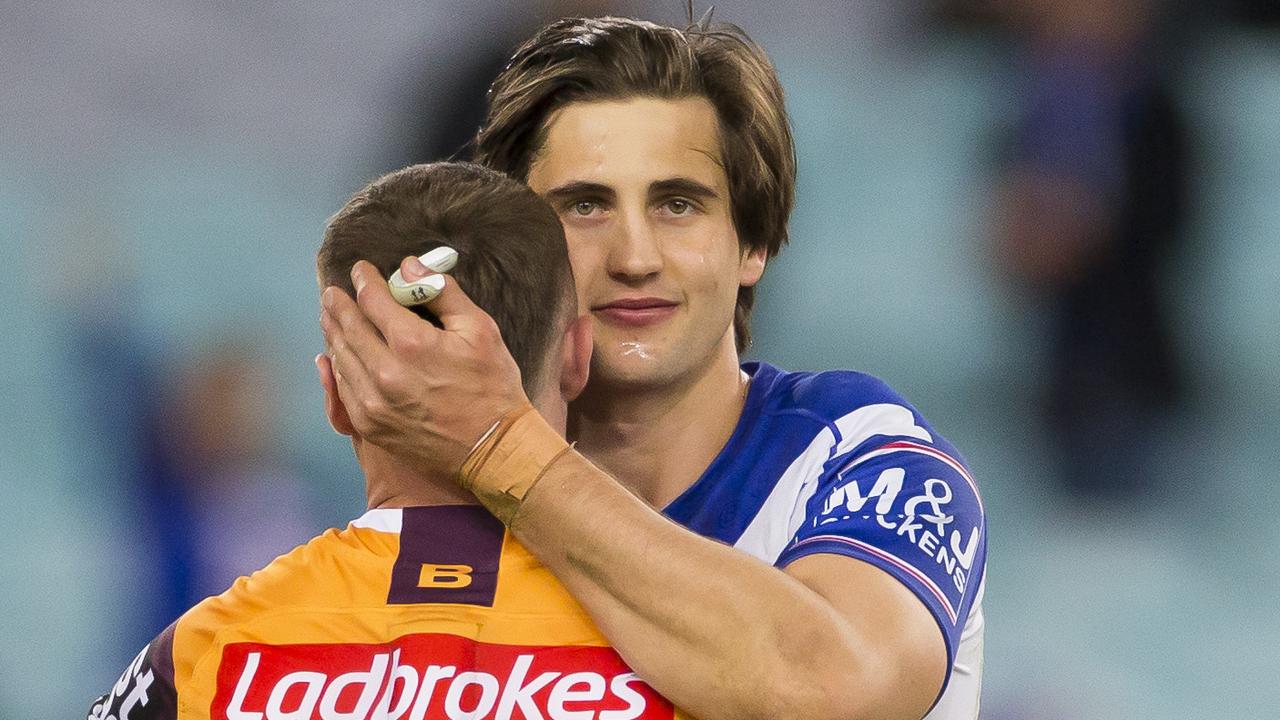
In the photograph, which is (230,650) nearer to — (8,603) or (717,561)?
(717,561)

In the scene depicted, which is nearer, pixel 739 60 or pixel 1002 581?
pixel 739 60

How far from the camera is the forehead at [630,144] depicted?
278cm

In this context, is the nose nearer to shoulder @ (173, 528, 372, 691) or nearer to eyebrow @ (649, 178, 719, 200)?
eyebrow @ (649, 178, 719, 200)

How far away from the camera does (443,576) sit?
5.58 ft

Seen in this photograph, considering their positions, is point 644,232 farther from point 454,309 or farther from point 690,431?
point 454,309

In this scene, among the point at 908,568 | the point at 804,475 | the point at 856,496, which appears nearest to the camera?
the point at 908,568

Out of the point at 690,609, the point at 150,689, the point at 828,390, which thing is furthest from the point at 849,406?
the point at 150,689

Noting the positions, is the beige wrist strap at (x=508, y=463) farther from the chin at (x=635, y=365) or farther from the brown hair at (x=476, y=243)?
the chin at (x=635, y=365)

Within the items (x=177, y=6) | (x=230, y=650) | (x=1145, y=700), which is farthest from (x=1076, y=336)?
(x=230, y=650)

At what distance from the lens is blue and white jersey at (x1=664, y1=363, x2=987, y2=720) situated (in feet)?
6.79

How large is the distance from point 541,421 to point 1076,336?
437cm

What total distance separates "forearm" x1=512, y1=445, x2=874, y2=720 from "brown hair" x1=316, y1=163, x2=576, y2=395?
0.19 m

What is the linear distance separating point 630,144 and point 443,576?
1.30 m

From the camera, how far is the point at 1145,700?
538cm
